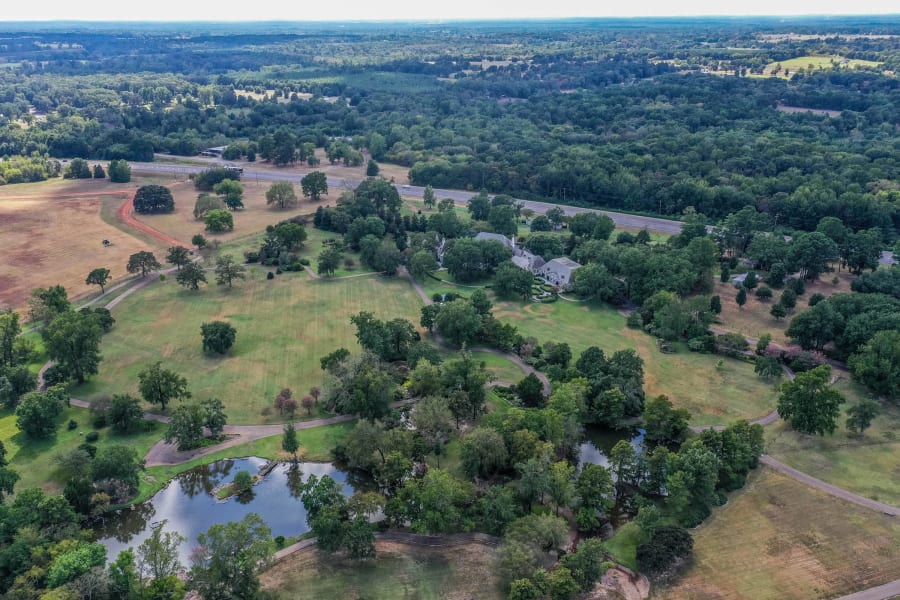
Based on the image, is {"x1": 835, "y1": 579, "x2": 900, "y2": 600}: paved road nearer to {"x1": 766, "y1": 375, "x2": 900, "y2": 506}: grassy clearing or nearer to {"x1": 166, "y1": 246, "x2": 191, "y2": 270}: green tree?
{"x1": 766, "y1": 375, "x2": 900, "y2": 506}: grassy clearing

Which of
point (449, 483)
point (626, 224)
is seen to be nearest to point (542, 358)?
point (449, 483)

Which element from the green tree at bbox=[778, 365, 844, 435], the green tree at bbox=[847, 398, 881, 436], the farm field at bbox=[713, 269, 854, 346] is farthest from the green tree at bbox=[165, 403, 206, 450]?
the farm field at bbox=[713, 269, 854, 346]

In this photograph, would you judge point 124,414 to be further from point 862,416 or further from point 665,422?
point 862,416

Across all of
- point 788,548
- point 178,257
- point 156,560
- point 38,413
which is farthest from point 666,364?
point 178,257

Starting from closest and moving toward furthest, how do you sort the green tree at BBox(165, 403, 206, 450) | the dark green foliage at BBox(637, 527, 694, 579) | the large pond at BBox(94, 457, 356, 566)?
the dark green foliage at BBox(637, 527, 694, 579)
the large pond at BBox(94, 457, 356, 566)
the green tree at BBox(165, 403, 206, 450)

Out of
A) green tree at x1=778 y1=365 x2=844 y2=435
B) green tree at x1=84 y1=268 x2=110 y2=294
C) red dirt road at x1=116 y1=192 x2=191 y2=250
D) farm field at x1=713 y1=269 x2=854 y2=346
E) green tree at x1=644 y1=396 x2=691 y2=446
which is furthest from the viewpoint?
red dirt road at x1=116 y1=192 x2=191 y2=250

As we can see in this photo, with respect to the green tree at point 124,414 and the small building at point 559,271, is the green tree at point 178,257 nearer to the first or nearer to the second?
the green tree at point 124,414

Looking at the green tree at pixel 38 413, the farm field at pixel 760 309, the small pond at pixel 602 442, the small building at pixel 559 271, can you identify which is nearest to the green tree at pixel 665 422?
the small pond at pixel 602 442
